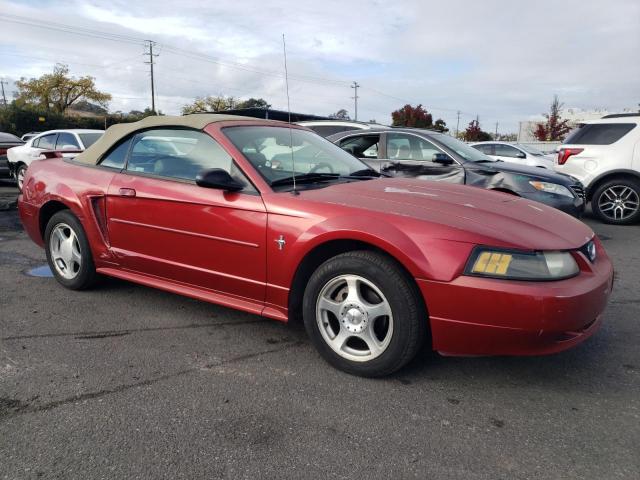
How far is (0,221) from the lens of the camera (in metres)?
7.78

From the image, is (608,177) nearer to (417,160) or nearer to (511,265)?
(417,160)

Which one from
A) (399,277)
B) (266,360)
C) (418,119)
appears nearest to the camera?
(399,277)

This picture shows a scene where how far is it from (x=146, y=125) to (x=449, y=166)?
399cm

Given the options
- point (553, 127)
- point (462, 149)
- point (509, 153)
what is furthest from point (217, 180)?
point (553, 127)

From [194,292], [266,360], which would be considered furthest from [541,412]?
[194,292]

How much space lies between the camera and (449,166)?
21.7 feet

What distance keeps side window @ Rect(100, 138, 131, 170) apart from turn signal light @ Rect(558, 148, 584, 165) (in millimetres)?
7425

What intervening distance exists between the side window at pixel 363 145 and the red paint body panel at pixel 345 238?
3.43 m

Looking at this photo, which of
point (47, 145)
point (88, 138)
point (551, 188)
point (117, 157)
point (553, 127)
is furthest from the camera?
point (553, 127)

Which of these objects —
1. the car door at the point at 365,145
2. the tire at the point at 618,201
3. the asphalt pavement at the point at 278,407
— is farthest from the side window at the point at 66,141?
the tire at the point at 618,201

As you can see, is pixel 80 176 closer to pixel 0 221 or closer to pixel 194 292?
pixel 194 292

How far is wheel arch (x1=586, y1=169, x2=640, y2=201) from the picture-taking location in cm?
822

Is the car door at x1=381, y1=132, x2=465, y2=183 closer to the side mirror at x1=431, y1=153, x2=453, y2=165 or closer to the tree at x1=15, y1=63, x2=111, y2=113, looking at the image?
the side mirror at x1=431, y1=153, x2=453, y2=165

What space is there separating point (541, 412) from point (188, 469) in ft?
5.51
